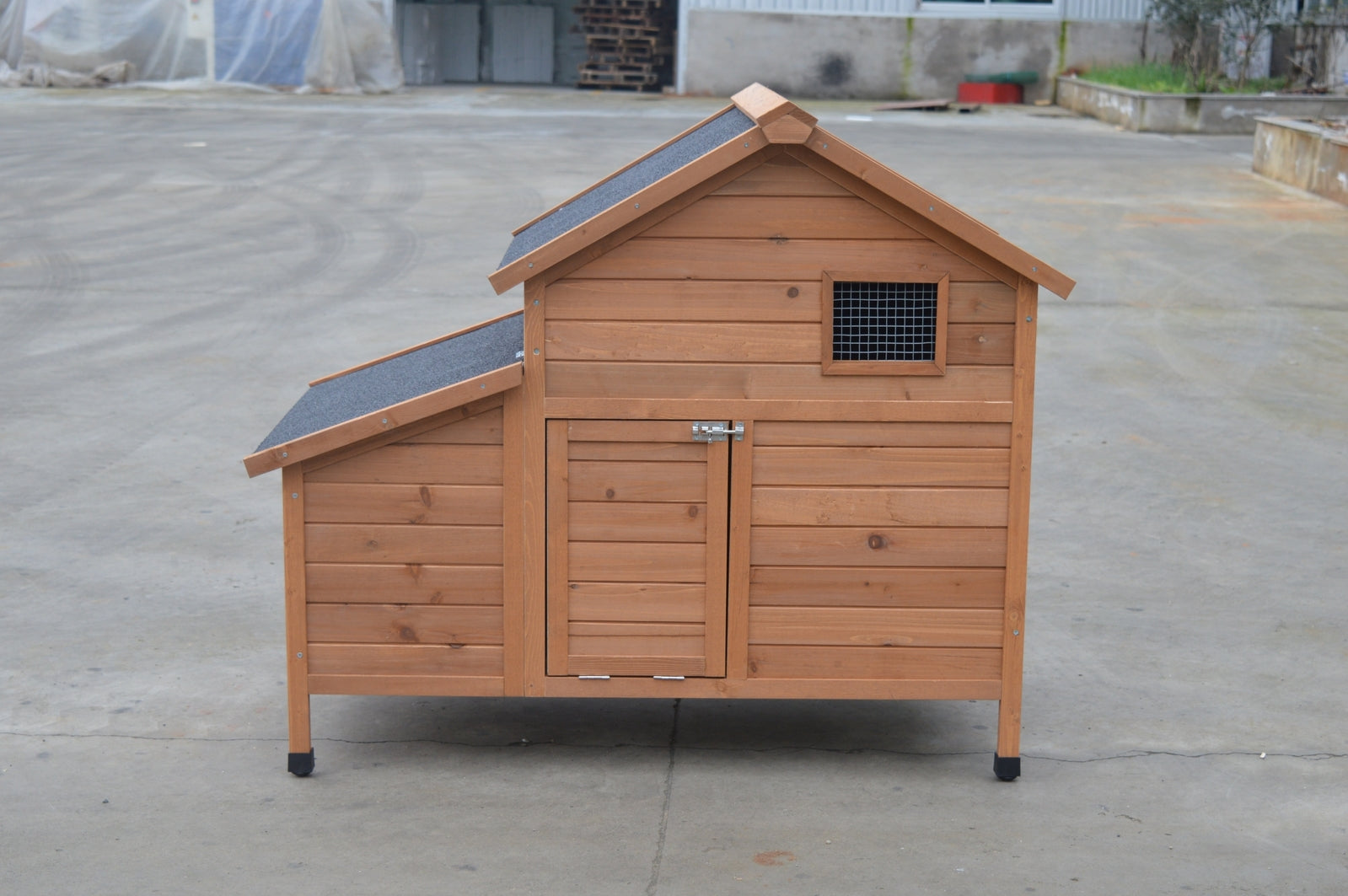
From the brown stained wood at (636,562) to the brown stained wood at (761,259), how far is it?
879 millimetres

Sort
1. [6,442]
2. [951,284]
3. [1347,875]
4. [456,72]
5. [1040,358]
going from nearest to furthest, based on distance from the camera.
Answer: [1347,875] → [951,284] → [6,442] → [1040,358] → [456,72]

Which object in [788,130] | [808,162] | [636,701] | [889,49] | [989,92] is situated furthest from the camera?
[889,49]

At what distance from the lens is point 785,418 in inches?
188

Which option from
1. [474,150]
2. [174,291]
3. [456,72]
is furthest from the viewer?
[456,72]

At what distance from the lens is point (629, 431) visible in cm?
480

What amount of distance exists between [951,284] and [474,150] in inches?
617

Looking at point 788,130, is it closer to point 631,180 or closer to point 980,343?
point 631,180

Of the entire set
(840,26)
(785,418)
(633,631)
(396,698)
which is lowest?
(396,698)

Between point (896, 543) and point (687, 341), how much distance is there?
0.95 m

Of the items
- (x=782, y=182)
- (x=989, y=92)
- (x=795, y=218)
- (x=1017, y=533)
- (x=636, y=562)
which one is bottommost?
(x=636, y=562)

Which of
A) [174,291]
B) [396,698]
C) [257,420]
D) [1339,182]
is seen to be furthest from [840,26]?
[396,698]

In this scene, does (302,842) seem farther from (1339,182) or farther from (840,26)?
(840,26)

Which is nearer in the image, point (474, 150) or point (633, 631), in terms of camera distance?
point (633, 631)

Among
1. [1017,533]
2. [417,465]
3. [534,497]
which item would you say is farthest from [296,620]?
[1017,533]
